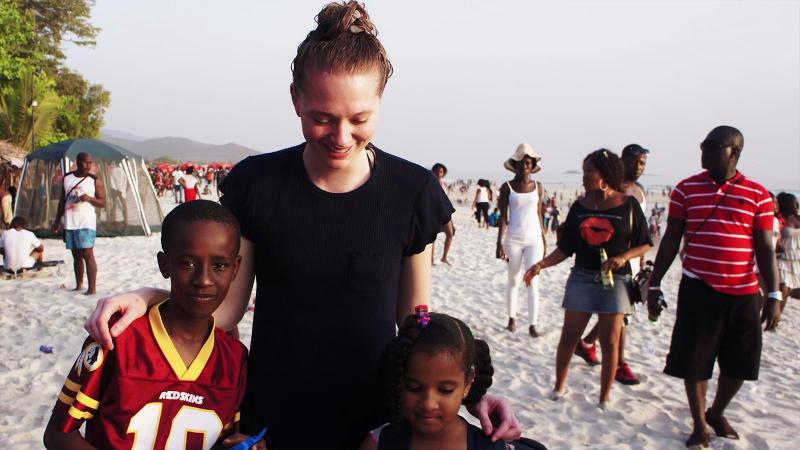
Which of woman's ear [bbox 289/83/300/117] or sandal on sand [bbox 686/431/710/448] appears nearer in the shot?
woman's ear [bbox 289/83/300/117]

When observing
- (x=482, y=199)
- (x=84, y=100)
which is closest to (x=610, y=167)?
(x=482, y=199)

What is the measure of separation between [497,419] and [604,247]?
2.88m

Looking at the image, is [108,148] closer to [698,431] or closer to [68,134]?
[698,431]

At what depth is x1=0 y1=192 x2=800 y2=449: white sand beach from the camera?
164 inches

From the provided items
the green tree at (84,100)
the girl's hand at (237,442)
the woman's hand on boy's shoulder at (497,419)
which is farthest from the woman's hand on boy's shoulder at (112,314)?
the green tree at (84,100)

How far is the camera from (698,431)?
3973 mm

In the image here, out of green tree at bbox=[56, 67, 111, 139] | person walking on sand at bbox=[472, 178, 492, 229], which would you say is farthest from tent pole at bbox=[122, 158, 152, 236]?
green tree at bbox=[56, 67, 111, 139]

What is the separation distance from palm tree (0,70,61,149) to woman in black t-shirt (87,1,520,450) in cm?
2727

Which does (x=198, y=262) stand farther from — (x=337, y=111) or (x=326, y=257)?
(x=337, y=111)

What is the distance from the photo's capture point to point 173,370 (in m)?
1.66

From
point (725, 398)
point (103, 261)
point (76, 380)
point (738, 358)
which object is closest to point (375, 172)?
point (76, 380)

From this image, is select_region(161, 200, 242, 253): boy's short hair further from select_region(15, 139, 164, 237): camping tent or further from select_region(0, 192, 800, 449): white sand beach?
select_region(15, 139, 164, 237): camping tent

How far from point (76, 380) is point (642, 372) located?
17.0 ft

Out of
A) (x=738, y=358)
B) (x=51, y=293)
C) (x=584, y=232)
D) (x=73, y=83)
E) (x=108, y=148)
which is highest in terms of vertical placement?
(x=73, y=83)
